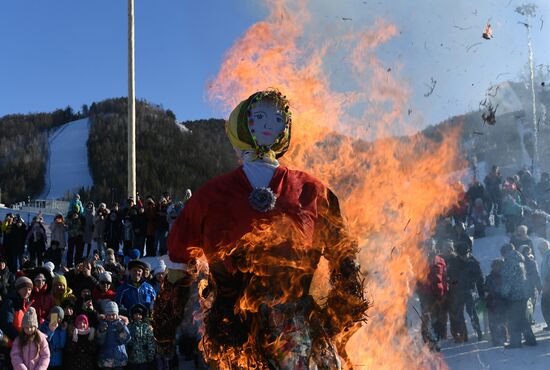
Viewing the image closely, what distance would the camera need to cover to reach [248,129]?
3910mm

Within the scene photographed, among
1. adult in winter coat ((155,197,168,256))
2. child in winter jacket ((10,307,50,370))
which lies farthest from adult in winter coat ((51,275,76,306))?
adult in winter coat ((155,197,168,256))

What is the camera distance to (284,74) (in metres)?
4.56

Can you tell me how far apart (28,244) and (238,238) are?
45.5ft

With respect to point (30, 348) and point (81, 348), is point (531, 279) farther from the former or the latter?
point (30, 348)

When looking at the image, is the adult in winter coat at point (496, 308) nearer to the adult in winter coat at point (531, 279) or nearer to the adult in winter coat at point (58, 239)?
the adult in winter coat at point (531, 279)

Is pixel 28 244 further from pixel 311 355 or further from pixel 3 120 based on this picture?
pixel 3 120

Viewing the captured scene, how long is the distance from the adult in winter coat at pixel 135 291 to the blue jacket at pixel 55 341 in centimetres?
89

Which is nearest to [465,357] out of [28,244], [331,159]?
[331,159]

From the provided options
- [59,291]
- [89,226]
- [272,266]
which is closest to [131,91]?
[89,226]

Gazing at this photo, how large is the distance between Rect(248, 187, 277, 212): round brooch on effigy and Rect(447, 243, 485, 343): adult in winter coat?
622cm

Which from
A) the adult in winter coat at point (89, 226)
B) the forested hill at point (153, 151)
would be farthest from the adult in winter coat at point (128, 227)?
the forested hill at point (153, 151)

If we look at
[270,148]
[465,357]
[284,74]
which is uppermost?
[284,74]

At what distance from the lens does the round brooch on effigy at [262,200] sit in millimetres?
3646

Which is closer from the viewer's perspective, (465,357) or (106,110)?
(465,357)
